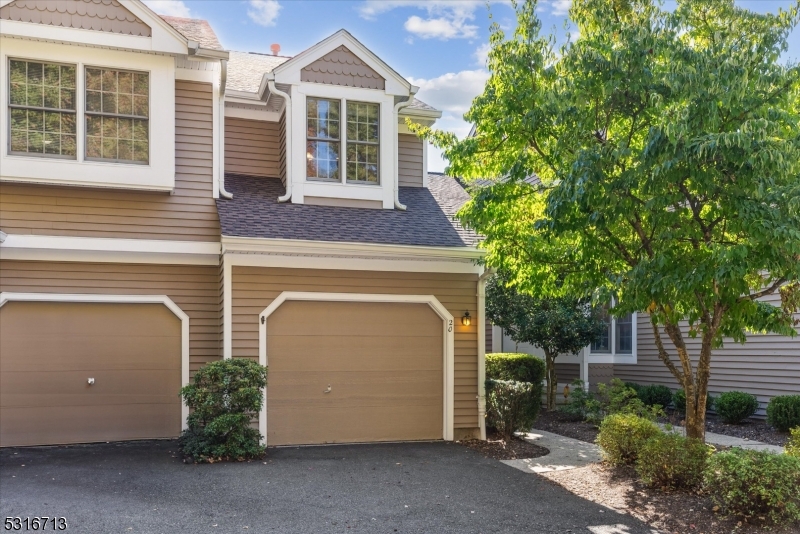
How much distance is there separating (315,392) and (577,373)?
731 centimetres

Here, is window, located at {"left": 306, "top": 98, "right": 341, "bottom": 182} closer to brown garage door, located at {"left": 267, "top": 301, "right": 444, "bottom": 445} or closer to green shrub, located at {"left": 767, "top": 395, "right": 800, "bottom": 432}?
brown garage door, located at {"left": 267, "top": 301, "right": 444, "bottom": 445}

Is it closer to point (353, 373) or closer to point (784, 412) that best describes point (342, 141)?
point (353, 373)

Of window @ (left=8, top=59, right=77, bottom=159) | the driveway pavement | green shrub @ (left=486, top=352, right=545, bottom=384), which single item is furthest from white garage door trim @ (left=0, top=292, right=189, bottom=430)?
green shrub @ (left=486, top=352, right=545, bottom=384)

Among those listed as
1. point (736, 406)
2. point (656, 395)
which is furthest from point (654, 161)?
point (656, 395)

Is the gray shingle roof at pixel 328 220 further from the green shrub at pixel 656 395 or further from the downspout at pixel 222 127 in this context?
the green shrub at pixel 656 395

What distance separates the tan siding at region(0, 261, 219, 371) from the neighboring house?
0.08 feet

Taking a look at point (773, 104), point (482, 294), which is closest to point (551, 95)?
point (773, 104)

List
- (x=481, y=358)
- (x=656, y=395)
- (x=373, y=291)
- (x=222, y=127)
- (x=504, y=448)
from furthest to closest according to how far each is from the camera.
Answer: (x=656, y=395) → (x=481, y=358) → (x=222, y=127) → (x=373, y=291) → (x=504, y=448)

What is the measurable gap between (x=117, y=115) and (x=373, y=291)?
4266 mm

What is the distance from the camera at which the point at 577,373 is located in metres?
15.1

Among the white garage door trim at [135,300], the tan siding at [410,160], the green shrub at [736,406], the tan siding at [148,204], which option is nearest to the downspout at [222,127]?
the tan siding at [148,204]

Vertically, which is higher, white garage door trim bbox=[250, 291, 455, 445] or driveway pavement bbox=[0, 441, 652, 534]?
white garage door trim bbox=[250, 291, 455, 445]

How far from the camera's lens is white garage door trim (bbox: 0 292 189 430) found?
925 cm

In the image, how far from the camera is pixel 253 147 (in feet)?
36.5
